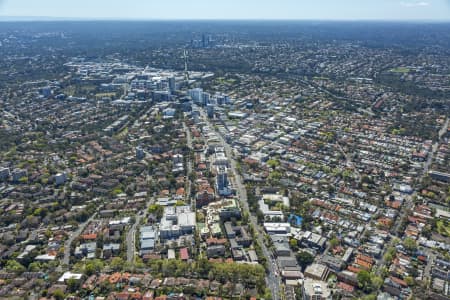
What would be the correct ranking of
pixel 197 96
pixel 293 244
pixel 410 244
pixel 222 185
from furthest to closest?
pixel 197 96
pixel 222 185
pixel 293 244
pixel 410 244

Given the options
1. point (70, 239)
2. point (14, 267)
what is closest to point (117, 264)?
point (70, 239)

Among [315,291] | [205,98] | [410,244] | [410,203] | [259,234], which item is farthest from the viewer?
[205,98]

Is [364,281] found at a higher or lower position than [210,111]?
lower

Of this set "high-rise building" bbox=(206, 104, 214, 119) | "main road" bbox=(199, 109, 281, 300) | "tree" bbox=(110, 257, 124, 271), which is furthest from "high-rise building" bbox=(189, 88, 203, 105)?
"tree" bbox=(110, 257, 124, 271)

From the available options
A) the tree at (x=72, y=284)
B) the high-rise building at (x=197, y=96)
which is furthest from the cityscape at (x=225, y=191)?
the high-rise building at (x=197, y=96)

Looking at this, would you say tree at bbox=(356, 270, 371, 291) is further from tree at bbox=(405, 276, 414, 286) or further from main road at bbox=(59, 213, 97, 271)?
main road at bbox=(59, 213, 97, 271)

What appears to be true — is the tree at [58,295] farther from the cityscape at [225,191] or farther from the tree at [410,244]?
the tree at [410,244]

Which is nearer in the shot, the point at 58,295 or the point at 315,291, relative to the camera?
the point at 315,291

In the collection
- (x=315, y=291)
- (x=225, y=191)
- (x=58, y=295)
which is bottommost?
(x=58, y=295)

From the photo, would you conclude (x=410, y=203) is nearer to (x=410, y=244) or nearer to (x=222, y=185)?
(x=410, y=244)
